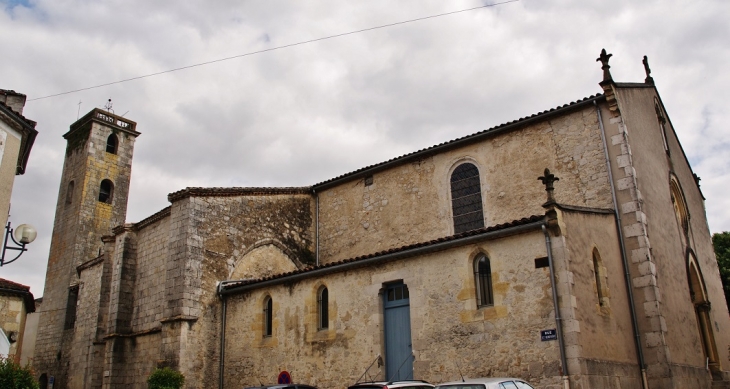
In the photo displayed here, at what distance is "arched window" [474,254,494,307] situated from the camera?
13312mm

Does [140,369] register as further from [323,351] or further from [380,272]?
[380,272]

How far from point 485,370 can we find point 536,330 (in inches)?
55.0

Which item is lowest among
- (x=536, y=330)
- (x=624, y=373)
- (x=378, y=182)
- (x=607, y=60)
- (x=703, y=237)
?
(x=624, y=373)

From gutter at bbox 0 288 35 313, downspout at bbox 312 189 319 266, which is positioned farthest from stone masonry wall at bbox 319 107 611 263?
gutter at bbox 0 288 35 313

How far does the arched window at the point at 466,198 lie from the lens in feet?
59.0

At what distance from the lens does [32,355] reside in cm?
3081

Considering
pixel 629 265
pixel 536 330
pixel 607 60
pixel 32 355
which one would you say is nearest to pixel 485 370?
pixel 536 330

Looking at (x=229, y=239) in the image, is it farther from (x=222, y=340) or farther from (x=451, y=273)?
(x=451, y=273)

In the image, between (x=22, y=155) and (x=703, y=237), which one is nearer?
(x=22, y=155)

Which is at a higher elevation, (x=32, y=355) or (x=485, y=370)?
(x=32, y=355)

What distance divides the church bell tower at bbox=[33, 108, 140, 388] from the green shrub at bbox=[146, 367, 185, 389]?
13330mm

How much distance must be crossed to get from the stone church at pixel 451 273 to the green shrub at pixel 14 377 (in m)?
6.71

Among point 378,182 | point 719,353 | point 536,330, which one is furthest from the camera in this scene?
point 378,182

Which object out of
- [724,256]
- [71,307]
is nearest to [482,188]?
[724,256]
